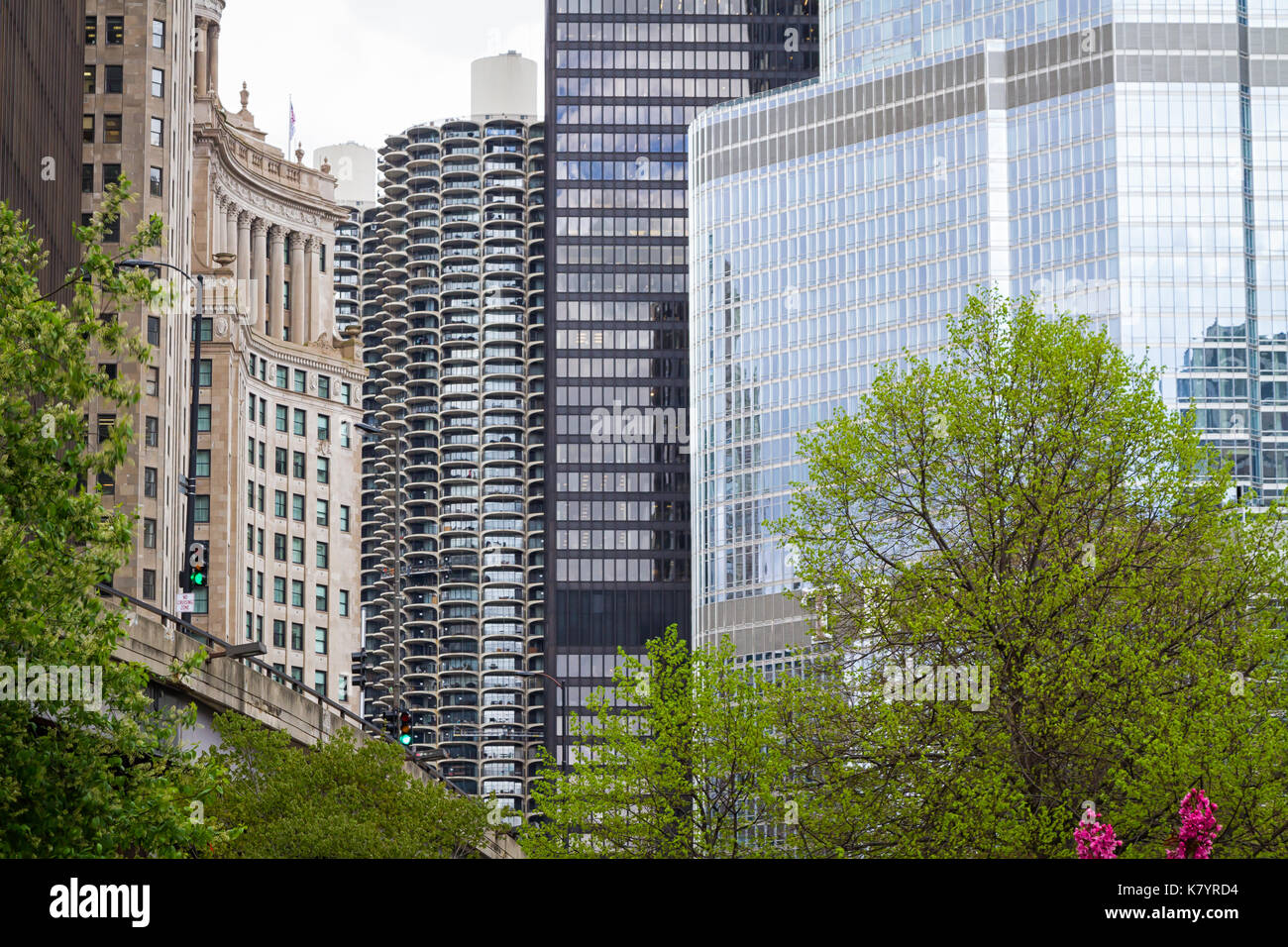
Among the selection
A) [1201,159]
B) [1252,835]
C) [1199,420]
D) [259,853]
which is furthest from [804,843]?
[1201,159]

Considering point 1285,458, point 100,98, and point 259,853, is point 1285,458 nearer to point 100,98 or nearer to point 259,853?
point 100,98

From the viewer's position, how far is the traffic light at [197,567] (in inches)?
1683

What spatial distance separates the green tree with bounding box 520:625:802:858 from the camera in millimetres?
44344

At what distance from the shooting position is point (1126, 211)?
158 m

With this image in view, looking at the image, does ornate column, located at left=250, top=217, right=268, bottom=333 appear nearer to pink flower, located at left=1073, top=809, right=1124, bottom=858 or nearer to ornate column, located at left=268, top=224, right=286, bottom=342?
ornate column, located at left=268, top=224, right=286, bottom=342

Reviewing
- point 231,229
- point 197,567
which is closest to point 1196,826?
point 197,567

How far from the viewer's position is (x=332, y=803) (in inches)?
2062

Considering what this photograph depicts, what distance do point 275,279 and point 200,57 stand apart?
23576 mm

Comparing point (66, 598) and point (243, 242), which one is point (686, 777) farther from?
point (243, 242)

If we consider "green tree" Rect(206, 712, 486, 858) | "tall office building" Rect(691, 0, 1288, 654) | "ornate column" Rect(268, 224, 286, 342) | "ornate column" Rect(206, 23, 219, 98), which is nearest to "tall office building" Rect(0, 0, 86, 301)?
"green tree" Rect(206, 712, 486, 858)

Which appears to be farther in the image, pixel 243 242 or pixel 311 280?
pixel 311 280
